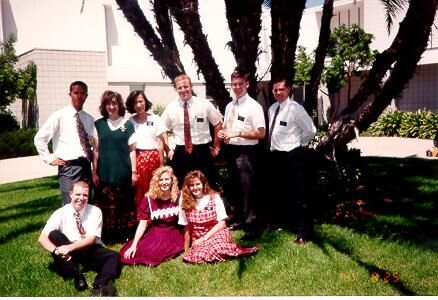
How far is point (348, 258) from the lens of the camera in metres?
4.25

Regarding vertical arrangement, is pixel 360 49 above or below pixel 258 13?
above

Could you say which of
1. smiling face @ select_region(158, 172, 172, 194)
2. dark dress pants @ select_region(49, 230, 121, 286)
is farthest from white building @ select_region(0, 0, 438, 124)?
dark dress pants @ select_region(49, 230, 121, 286)

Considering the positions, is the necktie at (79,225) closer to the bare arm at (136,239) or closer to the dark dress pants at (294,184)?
the bare arm at (136,239)

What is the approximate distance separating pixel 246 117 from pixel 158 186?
1.18 m

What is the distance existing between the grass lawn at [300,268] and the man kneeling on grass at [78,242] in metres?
0.12

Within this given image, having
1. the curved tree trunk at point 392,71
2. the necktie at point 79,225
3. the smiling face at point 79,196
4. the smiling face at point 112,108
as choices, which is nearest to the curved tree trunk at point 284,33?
the curved tree trunk at point 392,71

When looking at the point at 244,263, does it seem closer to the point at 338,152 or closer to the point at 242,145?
the point at 242,145

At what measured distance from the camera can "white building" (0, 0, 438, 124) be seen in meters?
14.6

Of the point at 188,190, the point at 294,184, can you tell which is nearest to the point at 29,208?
the point at 188,190

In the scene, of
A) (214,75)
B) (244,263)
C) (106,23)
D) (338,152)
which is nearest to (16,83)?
(106,23)

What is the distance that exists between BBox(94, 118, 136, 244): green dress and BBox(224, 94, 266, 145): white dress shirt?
1147 mm

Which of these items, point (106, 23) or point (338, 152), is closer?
point (338, 152)

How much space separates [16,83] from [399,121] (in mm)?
13625

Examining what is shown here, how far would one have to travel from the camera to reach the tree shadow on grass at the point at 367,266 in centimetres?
360
